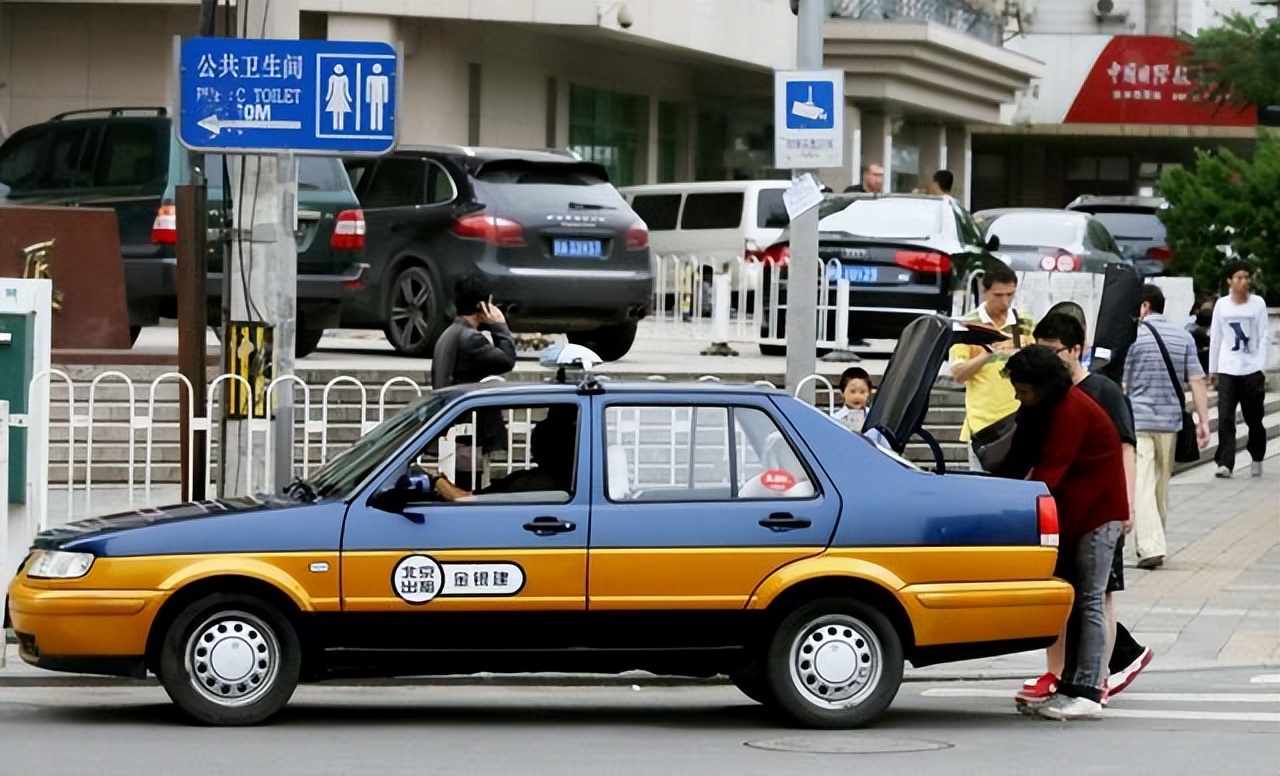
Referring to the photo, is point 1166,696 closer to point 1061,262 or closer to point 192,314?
point 192,314

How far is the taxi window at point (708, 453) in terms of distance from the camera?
10148 mm

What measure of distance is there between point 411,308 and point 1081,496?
376 inches

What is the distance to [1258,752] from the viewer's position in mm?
9680

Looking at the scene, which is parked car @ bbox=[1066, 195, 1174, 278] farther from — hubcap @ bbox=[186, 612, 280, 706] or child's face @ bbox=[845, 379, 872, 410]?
hubcap @ bbox=[186, 612, 280, 706]

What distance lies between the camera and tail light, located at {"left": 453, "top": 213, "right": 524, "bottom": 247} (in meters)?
19.0

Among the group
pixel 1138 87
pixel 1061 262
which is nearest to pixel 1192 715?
pixel 1061 262

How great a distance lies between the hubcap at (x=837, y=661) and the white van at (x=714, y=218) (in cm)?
2021

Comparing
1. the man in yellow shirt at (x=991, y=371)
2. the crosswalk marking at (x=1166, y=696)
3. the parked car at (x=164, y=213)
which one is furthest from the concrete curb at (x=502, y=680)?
the parked car at (x=164, y=213)

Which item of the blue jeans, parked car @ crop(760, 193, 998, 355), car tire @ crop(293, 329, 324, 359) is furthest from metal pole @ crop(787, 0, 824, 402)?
parked car @ crop(760, 193, 998, 355)

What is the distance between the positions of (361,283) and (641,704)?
26.4 ft

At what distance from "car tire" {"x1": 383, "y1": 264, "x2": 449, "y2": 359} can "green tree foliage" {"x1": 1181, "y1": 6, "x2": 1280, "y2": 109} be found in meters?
21.6

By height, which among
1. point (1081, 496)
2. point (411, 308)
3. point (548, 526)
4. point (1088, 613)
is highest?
point (411, 308)

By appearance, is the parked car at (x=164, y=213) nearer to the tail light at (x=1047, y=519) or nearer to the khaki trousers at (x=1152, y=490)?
the khaki trousers at (x=1152, y=490)

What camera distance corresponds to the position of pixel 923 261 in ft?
68.9
